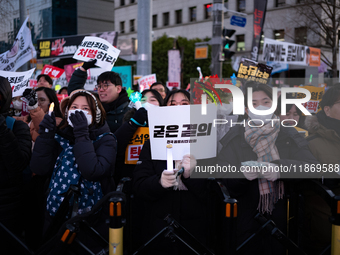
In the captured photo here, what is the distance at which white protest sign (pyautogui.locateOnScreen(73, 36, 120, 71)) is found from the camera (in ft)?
16.6

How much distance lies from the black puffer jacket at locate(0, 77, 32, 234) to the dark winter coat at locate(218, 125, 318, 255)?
1554 mm

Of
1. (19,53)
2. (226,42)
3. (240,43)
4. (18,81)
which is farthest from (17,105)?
(240,43)

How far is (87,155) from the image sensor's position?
241 cm

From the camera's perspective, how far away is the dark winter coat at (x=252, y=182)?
2.45 meters

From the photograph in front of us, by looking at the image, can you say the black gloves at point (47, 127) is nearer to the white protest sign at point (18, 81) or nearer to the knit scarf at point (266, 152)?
the knit scarf at point (266, 152)

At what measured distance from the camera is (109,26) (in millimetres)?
52344

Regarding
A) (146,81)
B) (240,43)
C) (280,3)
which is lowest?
(146,81)

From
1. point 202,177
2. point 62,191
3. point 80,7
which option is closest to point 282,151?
point 202,177

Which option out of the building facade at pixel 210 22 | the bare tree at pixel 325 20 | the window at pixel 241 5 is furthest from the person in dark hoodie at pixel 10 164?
the window at pixel 241 5

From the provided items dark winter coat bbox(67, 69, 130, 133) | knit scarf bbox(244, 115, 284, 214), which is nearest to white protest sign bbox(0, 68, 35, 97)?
dark winter coat bbox(67, 69, 130, 133)

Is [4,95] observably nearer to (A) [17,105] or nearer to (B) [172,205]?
(B) [172,205]

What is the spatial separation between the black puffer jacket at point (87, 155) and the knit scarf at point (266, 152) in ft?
3.44

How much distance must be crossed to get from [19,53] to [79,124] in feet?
12.8

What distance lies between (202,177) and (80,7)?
5002 centimetres
